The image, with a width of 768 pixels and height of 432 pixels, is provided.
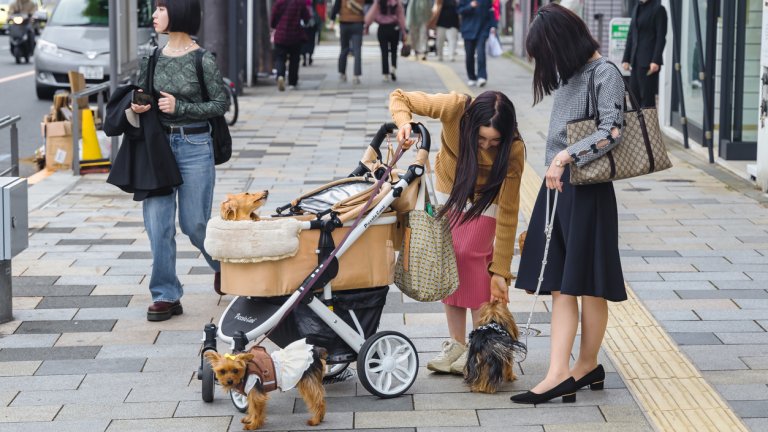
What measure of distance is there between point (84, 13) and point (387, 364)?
15.5 metres

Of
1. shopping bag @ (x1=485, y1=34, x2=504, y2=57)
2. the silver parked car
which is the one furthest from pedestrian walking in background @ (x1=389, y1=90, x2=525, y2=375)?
shopping bag @ (x1=485, y1=34, x2=504, y2=57)

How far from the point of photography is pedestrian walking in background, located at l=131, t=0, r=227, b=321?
6.07 meters

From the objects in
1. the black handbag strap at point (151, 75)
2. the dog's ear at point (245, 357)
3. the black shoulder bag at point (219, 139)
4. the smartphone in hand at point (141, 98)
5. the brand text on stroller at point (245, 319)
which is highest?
the black handbag strap at point (151, 75)

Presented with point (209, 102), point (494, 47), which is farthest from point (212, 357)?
point (494, 47)

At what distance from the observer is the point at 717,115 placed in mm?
11984

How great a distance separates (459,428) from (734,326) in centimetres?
201

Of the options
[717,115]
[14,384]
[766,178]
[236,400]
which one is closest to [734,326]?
[236,400]

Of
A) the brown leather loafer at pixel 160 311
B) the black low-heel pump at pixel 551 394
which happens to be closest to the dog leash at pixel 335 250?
the black low-heel pump at pixel 551 394

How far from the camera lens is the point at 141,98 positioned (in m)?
6.04

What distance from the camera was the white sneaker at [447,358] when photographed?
5.28 meters

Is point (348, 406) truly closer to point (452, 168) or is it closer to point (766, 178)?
point (452, 168)

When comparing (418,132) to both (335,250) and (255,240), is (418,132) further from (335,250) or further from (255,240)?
(255,240)

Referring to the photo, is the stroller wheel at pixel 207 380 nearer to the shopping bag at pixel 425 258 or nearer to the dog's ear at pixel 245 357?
the dog's ear at pixel 245 357

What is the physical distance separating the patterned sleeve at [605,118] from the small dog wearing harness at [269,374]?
3.90 feet
